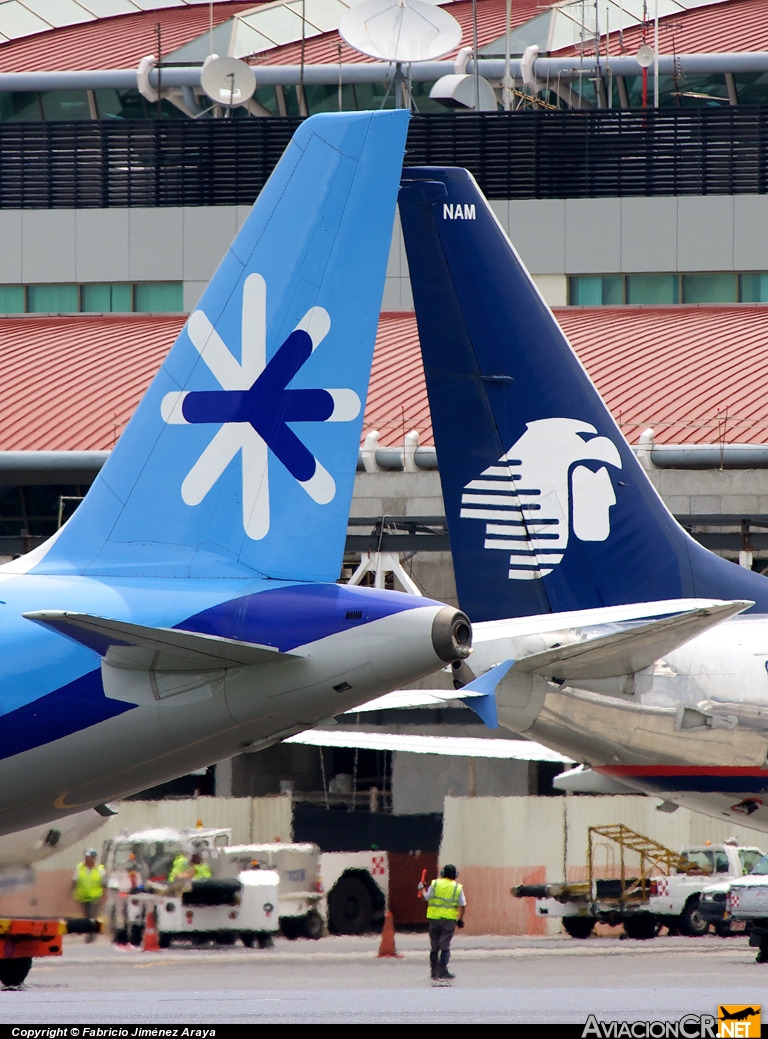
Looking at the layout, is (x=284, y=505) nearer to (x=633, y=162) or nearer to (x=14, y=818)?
(x=14, y=818)

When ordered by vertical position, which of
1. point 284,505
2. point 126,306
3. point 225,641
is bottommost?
point 225,641

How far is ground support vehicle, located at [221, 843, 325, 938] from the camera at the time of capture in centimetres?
2945

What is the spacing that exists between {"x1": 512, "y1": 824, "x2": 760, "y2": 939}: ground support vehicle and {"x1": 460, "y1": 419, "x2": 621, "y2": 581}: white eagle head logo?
45.7 ft

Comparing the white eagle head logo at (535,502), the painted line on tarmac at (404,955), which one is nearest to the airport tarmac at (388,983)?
the painted line on tarmac at (404,955)

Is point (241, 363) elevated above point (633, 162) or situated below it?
below

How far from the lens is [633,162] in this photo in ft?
161

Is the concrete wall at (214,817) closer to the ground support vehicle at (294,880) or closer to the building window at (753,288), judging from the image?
A: the ground support vehicle at (294,880)

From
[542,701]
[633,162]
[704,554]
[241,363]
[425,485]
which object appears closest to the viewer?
[241,363]

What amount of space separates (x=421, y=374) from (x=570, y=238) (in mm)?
10304

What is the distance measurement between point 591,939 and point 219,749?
2285 centimetres

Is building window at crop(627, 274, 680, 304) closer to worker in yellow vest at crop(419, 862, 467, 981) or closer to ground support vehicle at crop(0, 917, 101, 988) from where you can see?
worker in yellow vest at crop(419, 862, 467, 981)

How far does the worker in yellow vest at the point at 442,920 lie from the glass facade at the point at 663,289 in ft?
92.0

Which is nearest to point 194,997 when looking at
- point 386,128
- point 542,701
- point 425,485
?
point 542,701

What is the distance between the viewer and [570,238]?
48.4 m
